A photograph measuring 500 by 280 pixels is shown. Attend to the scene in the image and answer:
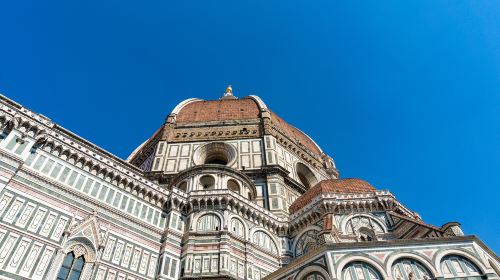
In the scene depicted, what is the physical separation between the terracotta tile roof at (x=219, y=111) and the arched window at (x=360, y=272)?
23.6 meters

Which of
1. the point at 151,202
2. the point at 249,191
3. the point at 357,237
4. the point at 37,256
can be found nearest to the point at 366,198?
the point at 357,237

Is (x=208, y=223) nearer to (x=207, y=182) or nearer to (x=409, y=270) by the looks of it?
(x=207, y=182)

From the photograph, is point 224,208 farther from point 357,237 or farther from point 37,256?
point 37,256

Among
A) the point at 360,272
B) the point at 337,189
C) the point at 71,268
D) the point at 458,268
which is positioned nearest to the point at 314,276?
the point at 360,272

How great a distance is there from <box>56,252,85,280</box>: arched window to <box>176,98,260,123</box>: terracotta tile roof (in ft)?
67.8

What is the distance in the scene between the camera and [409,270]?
13.6 meters

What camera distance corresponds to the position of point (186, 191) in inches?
932

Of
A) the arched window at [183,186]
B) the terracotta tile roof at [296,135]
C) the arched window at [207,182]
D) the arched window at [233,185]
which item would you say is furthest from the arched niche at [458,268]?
the terracotta tile roof at [296,135]

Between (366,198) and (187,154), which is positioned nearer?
(366,198)

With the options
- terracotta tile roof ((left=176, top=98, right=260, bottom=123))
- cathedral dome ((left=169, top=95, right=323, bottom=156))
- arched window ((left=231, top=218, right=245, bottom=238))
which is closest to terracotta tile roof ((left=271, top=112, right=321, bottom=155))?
cathedral dome ((left=169, top=95, right=323, bottom=156))

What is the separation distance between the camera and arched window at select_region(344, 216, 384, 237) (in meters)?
21.5

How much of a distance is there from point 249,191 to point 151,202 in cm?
741

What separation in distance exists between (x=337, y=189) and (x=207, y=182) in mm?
9285

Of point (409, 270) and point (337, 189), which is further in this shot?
point (337, 189)
